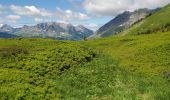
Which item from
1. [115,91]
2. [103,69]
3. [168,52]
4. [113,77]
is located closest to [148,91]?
[115,91]

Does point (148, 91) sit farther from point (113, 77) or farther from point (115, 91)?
point (113, 77)

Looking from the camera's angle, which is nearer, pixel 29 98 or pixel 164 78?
pixel 29 98

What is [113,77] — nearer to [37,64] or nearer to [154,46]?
[37,64]

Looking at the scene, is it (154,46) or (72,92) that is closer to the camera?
(72,92)

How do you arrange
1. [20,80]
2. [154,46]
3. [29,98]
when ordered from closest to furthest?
[29,98] < [20,80] < [154,46]

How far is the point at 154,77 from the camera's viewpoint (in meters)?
42.9

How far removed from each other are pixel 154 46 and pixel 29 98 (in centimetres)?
4898

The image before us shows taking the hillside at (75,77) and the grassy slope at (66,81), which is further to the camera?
the hillside at (75,77)

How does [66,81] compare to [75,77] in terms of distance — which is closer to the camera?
[66,81]

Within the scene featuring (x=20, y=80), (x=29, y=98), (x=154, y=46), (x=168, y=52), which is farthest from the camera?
(x=154, y=46)

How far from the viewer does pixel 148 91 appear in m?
32.8

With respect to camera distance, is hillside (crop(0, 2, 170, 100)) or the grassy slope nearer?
the grassy slope

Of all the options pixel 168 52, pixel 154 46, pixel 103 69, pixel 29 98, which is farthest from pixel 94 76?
pixel 154 46

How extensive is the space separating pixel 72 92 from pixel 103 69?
16.0 metres
